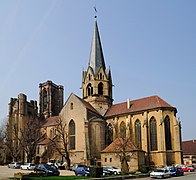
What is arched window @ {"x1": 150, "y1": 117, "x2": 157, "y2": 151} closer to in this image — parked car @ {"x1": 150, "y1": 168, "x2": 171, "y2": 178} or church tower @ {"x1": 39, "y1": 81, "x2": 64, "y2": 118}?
parked car @ {"x1": 150, "y1": 168, "x2": 171, "y2": 178}

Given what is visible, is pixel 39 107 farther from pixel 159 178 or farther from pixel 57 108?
pixel 159 178

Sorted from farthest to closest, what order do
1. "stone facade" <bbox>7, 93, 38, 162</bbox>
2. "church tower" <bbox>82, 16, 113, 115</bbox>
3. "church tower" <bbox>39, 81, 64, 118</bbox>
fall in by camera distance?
"church tower" <bbox>39, 81, 64, 118</bbox> < "stone facade" <bbox>7, 93, 38, 162</bbox> < "church tower" <bbox>82, 16, 113, 115</bbox>

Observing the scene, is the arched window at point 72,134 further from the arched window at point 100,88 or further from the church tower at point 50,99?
the church tower at point 50,99

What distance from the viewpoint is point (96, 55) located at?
73938mm

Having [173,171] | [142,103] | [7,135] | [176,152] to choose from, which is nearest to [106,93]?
[142,103]

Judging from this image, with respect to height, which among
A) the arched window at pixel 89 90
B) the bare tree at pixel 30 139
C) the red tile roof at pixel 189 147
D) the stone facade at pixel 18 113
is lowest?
the red tile roof at pixel 189 147

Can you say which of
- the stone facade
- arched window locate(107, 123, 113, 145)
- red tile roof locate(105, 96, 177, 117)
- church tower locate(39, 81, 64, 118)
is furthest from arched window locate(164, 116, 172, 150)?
church tower locate(39, 81, 64, 118)

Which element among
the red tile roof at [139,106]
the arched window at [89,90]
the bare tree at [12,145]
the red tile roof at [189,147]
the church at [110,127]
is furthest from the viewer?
the red tile roof at [189,147]

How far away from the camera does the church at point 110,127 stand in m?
56.2

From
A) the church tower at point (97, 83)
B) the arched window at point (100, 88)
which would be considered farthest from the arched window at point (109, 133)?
the arched window at point (100, 88)

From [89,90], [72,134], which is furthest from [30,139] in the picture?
[89,90]

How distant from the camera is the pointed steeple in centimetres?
7300

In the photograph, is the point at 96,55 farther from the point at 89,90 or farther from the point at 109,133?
the point at 109,133

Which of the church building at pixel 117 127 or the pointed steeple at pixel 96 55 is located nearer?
the church building at pixel 117 127
